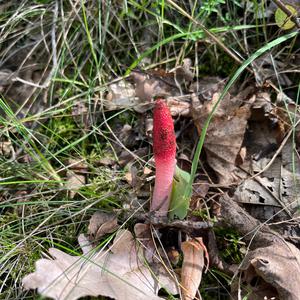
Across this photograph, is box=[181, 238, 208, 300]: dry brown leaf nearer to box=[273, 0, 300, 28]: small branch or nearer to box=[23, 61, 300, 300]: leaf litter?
box=[23, 61, 300, 300]: leaf litter

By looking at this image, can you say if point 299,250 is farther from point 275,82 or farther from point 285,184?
point 275,82

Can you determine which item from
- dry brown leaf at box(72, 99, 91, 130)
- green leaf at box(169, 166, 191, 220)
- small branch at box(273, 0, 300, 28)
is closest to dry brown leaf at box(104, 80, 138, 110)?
dry brown leaf at box(72, 99, 91, 130)

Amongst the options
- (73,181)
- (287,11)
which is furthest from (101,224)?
(287,11)

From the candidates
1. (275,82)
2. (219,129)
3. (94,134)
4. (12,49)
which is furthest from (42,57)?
(275,82)

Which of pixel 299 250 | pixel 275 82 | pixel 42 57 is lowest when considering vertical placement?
pixel 299 250

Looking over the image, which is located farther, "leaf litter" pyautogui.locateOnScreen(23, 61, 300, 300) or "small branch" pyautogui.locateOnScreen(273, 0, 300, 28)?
"small branch" pyautogui.locateOnScreen(273, 0, 300, 28)

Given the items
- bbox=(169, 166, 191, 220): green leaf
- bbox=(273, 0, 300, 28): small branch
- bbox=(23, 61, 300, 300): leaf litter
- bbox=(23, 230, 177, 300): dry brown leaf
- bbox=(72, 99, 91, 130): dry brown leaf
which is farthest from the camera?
bbox=(72, 99, 91, 130): dry brown leaf

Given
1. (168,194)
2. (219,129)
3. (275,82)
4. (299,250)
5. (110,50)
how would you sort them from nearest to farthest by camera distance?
(299,250) → (168,194) → (219,129) → (275,82) → (110,50)

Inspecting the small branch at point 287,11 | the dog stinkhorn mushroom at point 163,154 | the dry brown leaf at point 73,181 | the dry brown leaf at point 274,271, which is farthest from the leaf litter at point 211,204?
the small branch at point 287,11
